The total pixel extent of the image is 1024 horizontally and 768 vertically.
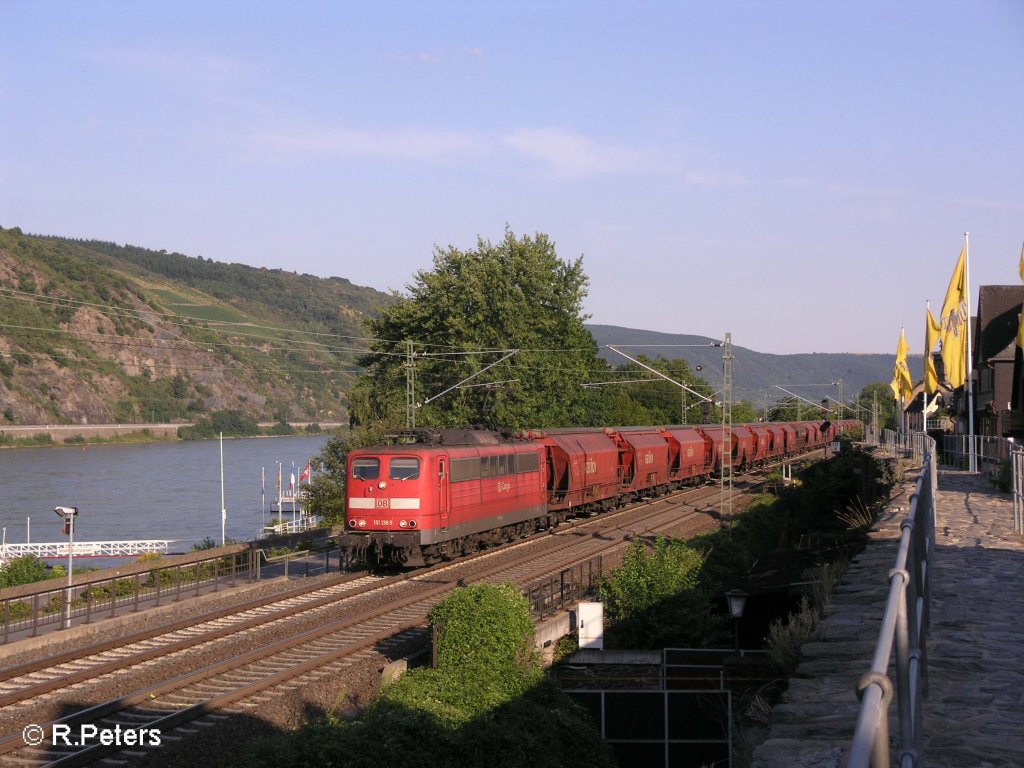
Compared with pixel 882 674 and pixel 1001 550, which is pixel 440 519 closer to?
pixel 1001 550

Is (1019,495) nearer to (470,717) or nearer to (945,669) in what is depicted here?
(470,717)

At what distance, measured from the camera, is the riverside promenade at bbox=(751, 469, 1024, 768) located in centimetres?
604

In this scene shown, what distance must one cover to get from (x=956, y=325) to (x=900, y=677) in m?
32.1

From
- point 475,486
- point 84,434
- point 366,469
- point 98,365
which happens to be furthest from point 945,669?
point 98,365

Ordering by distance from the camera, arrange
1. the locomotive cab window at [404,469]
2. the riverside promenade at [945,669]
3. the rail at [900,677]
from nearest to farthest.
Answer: the rail at [900,677] < the riverside promenade at [945,669] < the locomotive cab window at [404,469]

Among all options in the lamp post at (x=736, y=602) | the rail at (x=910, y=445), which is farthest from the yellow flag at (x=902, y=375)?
the lamp post at (x=736, y=602)

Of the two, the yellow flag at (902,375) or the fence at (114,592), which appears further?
the yellow flag at (902,375)

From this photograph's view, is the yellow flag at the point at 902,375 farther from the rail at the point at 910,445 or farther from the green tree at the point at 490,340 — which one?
the green tree at the point at 490,340

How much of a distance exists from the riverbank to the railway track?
125553 millimetres

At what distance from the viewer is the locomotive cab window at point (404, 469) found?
82.4 ft

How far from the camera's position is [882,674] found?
2.89m

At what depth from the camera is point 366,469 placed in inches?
1024

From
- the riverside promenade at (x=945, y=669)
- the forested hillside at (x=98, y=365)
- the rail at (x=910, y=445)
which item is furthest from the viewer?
the forested hillside at (x=98, y=365)

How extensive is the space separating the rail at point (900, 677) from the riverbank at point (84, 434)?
468 ft
